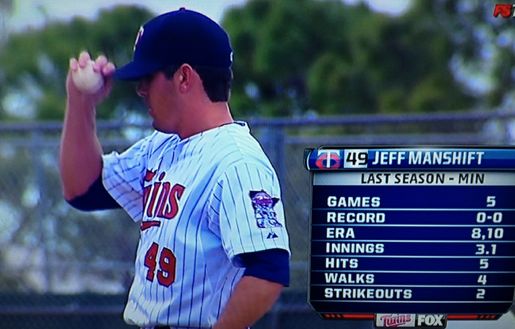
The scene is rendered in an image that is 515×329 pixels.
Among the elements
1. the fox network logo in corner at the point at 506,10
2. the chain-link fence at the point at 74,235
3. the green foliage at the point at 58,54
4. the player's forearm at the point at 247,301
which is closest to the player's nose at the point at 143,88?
the player's forearm at the point at 247,301

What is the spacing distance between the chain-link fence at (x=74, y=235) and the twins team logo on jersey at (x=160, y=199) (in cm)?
306

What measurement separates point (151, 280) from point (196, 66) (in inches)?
21.2

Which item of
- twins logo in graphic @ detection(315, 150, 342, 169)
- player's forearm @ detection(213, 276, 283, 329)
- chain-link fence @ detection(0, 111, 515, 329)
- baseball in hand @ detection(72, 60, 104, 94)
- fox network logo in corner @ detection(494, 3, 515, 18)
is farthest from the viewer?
chain-link fence @ detection(0, 111, 515, 329)

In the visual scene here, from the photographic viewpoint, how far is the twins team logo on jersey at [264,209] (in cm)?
263

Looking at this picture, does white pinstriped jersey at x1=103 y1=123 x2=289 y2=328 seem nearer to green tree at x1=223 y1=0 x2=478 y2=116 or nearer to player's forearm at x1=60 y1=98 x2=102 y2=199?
player's forearm at x1=60 y1=98 x2=102 y2=199

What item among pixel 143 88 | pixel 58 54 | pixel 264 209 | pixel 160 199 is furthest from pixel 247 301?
pixel 58 54

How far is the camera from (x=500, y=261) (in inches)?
139

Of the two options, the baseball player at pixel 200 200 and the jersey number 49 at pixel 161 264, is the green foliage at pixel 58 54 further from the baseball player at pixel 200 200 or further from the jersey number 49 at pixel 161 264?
the jersey number 49 at pixel 161 264

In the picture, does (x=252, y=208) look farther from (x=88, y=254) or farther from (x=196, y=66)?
(x=88, y=254)

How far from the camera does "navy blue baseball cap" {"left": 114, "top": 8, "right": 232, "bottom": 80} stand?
281 centimetres

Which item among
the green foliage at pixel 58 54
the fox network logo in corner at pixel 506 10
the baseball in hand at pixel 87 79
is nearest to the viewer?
the baseball in hand at pixel 87 79

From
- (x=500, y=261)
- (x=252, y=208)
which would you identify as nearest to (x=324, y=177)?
(x=500, y=261)
